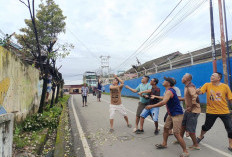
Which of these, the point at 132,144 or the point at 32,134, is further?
the point at 32,134

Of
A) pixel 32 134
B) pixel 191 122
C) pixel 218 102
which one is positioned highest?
pixel 218 102

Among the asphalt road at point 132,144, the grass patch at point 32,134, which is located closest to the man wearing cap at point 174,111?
the asphalt road at point 132,144

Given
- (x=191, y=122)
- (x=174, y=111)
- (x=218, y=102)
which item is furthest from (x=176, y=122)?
(x=218, y=102)

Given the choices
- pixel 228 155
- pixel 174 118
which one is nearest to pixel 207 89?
pixel 174 118

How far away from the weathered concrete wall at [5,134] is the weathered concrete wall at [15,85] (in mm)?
2824

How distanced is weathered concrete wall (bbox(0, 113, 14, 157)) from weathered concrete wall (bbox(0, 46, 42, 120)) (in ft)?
9.27

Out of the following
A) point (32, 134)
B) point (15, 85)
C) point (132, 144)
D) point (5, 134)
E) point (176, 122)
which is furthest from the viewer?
point (15, 85)

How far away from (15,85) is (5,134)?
4.05 meters

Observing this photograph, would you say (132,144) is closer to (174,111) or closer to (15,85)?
(174,111)

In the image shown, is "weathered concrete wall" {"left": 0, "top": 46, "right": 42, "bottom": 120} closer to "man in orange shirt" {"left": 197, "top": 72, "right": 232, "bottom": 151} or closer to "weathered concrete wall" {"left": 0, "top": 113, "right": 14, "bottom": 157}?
"weathered concrete wall" {"left": 0, "top": 113, "right": 14, "bottom": 157}

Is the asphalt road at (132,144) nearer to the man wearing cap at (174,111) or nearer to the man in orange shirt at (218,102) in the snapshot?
the man wearing cap at (174,111)

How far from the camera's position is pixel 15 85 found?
18.7 feet

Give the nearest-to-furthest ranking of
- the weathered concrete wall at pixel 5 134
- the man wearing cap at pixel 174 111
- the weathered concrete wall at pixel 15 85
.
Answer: the weathered concrete wall at pixel 5 134 < the man wearing cap at pixel 174 111 < the weathered concrete wall at pixel 15 85

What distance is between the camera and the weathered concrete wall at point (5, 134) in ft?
6.85
